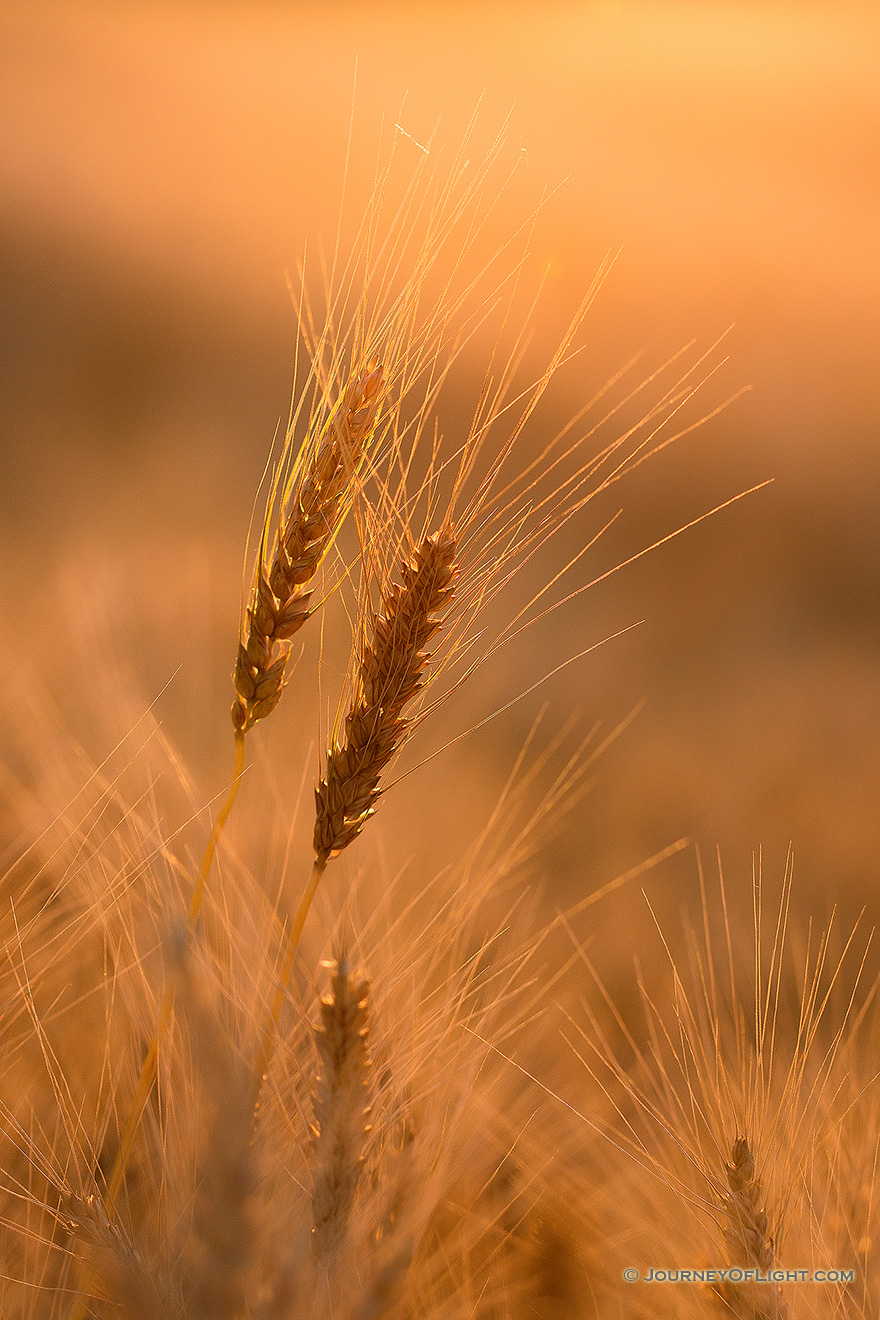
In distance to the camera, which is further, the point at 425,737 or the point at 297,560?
the point at 425,737

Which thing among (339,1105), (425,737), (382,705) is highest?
(382,705)

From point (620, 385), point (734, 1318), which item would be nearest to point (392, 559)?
point (734, 1318)

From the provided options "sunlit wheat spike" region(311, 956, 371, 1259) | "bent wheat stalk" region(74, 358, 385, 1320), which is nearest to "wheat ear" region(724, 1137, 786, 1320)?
"sunlit wheat spike" region(311, 956, 371, 1259)

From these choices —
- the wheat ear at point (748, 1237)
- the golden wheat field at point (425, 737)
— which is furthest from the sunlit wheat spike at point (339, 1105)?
the wheat ear at point (748, 1237)

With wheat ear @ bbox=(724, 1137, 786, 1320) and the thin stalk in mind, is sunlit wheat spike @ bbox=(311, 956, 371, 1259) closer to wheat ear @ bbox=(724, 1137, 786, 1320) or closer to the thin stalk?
the thin stalk

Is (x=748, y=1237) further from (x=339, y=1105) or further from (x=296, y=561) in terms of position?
(x=296, y=561)

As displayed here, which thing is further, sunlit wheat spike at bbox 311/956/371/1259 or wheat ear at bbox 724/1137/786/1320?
wheat ear at bbox 724/1137/786/1320

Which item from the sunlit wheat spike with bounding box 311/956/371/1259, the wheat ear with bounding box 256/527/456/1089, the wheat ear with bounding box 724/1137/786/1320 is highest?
the wheat ear with bounding box 256/527/456/1089

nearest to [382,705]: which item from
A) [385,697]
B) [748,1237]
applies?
[385,697]
